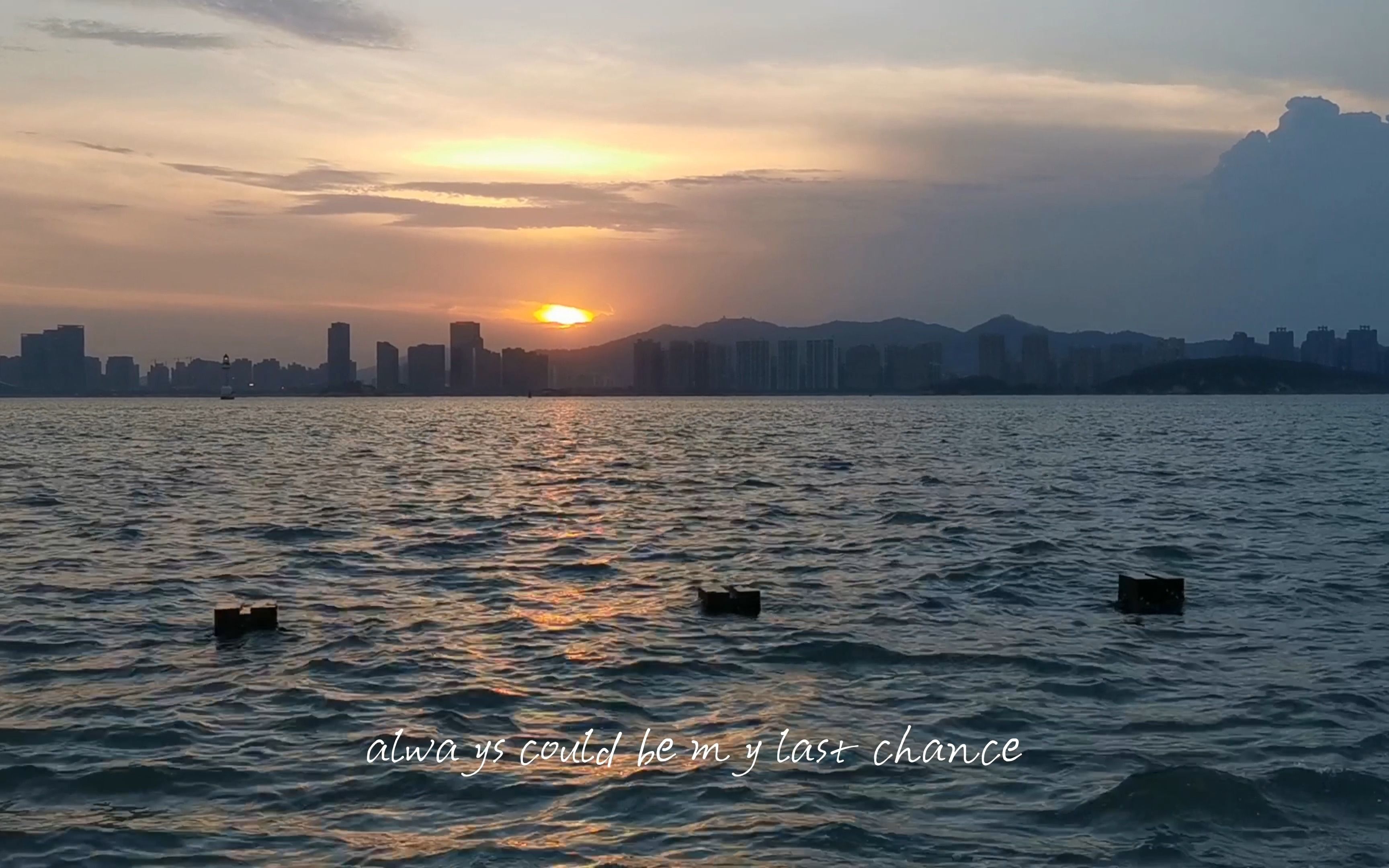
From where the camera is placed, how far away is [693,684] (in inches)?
677

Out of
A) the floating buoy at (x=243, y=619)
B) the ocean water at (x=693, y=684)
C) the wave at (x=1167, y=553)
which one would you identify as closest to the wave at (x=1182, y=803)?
the ocean water at (x=693, y=684)

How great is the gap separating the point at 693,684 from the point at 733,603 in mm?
4882

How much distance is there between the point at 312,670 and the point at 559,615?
5.41 m

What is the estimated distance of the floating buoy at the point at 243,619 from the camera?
20.1 metres

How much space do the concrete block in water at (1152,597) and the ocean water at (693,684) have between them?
15.4 inches

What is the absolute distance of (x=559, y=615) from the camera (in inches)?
885

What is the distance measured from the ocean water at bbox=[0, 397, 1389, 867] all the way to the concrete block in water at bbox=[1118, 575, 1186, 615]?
39 cm

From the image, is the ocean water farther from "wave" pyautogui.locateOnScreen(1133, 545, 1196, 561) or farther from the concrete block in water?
the concrete block in water

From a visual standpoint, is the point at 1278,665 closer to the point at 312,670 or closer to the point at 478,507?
the point at 312,670

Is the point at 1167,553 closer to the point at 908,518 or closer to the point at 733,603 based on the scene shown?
the point at 908,518

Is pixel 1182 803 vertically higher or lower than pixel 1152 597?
lower

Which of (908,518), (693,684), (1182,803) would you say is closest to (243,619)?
(693,684)

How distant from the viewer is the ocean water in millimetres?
11812

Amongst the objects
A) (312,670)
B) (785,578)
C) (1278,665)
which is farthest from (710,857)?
(785,578)
